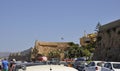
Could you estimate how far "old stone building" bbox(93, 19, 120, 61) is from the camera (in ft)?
235

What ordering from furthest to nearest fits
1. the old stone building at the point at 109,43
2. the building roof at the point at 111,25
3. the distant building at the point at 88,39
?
1. the distant building at the point at 88,39
2. the old stone building at the point at 109,43
3. the building roof at the point at 111,25

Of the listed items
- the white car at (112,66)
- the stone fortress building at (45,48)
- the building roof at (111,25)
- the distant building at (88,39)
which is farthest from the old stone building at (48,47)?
the white car at (112,66)

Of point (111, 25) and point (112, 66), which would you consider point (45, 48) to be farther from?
point (112, 66)

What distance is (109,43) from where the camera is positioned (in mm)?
77562

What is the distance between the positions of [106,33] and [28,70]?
70.2 metres

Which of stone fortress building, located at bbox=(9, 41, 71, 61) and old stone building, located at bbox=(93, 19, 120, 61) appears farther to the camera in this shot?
stone fortress building, located at bbox=(9, 41, 71, 61)

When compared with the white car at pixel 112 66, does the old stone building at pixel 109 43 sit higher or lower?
higher

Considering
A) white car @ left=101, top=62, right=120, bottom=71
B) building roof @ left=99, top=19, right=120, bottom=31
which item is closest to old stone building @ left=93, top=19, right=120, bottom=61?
building roof @ left=99, top=19, right=120, bottom=31

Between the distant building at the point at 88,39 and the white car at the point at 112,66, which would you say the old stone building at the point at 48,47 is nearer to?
the distant building at the point at 88,39

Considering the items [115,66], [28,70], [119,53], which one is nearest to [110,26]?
[119,53]

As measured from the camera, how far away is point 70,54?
105812 millimetres

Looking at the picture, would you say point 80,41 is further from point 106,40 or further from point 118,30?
point 118,30

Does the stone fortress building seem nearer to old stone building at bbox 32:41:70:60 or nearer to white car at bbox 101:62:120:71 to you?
old stone building at bbox 32:41:70:60

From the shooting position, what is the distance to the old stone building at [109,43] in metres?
71.6
